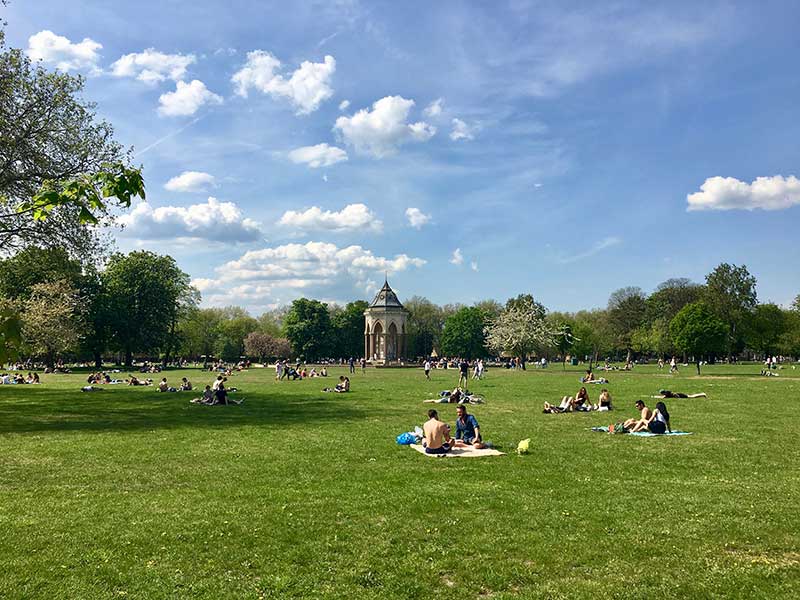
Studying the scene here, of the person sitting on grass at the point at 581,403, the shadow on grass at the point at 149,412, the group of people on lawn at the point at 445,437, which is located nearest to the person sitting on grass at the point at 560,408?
the person sitting on grass at the point at 581,403

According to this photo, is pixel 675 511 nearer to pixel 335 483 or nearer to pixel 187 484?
pixel 335 483

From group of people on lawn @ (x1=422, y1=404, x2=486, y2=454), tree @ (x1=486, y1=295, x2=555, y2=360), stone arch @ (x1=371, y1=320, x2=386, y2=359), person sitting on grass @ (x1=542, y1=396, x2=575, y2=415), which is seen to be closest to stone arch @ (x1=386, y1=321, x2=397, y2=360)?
stone arch @ (x1=371, y1=320, x2=386, y2=359)

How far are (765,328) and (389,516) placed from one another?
11934cm

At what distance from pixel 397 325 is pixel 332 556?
340 ft

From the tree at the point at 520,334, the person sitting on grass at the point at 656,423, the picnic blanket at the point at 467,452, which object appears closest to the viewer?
the picnic blanket at the point at 467,452

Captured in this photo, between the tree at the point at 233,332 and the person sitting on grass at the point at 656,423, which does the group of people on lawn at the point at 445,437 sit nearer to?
the person sitting on grass at the point at 656,423

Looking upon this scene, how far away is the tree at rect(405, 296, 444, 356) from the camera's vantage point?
140125 millimetres

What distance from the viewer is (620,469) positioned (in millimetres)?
13656

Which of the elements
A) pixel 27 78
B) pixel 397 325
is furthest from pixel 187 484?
pixel 397 325

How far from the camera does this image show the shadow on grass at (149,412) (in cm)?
2173

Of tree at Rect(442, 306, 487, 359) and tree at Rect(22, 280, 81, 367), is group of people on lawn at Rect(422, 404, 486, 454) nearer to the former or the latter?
tree at Rect(22, 280, 81, 367)

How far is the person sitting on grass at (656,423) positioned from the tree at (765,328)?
102 metres

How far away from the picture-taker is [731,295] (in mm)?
106938

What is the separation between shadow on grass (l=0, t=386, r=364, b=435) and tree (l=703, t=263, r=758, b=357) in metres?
93.6
